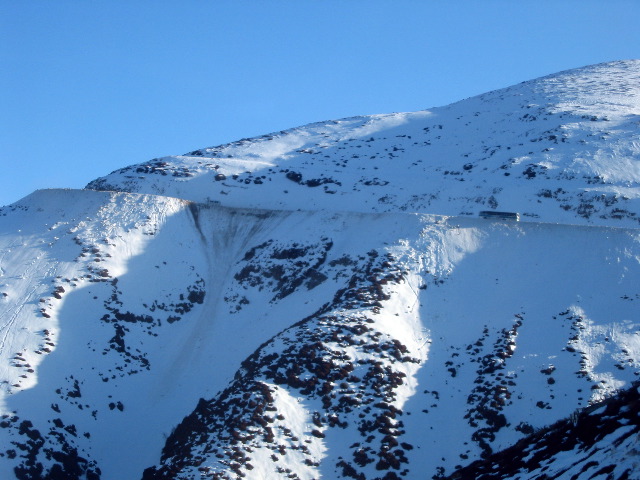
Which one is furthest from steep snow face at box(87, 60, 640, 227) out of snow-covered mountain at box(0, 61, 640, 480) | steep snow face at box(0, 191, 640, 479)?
steep snow face at box(0, 191, 640, 479)

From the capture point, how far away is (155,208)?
59.8 metres

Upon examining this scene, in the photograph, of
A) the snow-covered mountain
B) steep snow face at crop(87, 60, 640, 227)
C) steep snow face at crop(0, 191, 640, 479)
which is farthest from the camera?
steep snow face at crop(87, 60, 640, 227)

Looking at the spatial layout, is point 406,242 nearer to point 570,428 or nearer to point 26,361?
point 26,361

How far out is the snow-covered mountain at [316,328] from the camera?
115ft

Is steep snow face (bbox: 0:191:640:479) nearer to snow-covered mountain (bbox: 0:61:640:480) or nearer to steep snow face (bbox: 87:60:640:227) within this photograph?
snow-covered mountain (bbox: 0:61:640:480)

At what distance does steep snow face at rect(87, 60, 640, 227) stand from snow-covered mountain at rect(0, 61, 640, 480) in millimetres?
552

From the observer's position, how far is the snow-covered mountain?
1382 inches

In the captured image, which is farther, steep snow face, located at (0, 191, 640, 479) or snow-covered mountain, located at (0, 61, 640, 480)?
steep snow face, located at (0, 191, 640, 479)

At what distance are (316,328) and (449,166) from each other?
4277cm

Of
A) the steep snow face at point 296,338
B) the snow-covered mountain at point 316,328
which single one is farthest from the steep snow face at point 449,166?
the steep snow face at point 296,338

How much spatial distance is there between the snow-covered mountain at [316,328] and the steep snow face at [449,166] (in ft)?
1.81

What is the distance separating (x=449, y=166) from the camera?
80.1 metres

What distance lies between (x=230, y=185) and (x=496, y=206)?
27.1 metres

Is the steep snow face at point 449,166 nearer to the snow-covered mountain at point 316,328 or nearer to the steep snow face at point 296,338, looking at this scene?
the snow-covered mountain at point 316,328
